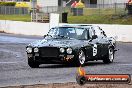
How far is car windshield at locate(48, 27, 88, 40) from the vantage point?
17.7m

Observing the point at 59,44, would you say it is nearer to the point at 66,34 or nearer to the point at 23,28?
the point at 66,34

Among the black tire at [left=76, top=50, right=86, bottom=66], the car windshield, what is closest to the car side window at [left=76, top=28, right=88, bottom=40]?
the car windshield

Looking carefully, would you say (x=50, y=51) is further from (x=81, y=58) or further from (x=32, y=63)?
(x=81, y=58)

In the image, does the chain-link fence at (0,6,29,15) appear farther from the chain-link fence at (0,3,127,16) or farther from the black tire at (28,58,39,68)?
the black tire at (28,58,39,68)

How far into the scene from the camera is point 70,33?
17.8 meters

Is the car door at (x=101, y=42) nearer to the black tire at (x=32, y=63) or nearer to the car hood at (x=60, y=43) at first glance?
the car hood at (x=60, y=43)

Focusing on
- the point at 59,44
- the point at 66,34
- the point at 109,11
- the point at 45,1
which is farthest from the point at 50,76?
the point at 45,1

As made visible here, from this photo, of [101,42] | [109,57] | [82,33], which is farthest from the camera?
[109,57]

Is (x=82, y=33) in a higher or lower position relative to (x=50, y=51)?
higher

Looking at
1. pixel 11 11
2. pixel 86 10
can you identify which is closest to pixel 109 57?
pixel 86 10

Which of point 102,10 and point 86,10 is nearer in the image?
point 102,10

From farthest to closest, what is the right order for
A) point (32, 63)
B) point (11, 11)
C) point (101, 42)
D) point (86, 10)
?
point (11, 11) → point (86, 10) → point (101, 42) → point (32, 63)

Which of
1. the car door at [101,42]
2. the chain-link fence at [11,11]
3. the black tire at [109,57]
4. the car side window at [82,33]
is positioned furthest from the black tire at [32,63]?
the chain-link fence at [11,11]

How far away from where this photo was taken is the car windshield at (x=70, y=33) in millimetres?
17656
